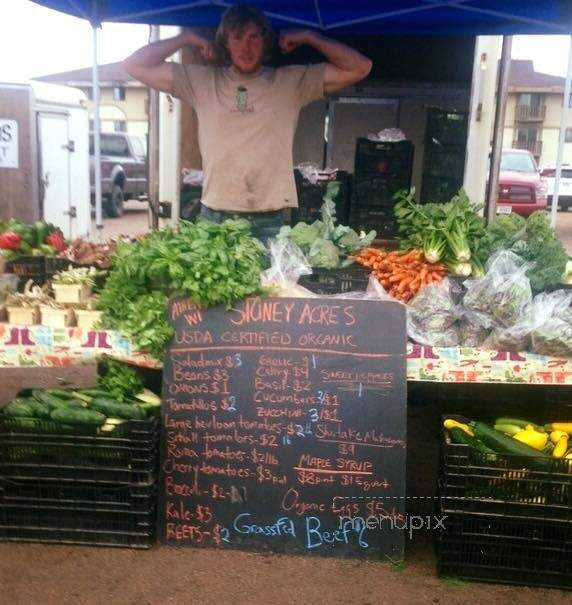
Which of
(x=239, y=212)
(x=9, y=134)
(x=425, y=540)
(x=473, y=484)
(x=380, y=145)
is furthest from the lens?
(x=9, y=134)

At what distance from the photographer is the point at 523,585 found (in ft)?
10.9

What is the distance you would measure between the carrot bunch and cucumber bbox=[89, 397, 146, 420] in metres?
1.37

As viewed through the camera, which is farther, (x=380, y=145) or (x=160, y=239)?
(x=380, y=145)

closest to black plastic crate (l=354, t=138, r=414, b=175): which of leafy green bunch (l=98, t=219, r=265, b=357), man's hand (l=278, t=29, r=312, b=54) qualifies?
man's hand (l=278, t=29, r=312, b=54)

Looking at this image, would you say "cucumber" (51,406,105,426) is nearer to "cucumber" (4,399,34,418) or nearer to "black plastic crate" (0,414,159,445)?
"black plastic crate" (0,414,159,445)

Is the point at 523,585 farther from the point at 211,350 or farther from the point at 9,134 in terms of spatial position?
the point at 9,134

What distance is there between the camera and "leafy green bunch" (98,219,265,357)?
3240 millimetres

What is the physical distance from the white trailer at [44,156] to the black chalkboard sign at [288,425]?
6.92 metres

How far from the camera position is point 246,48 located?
159 inches

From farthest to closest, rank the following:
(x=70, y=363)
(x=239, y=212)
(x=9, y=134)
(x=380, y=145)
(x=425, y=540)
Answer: (x=9, y=134) → (x=380, y=145) → (x=239, y=212) → (x=425, y=540) → (x=70, y=363)

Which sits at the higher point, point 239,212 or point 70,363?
point 239,212

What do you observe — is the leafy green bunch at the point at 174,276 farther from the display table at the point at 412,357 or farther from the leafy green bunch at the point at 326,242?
the leafy green bunch at the point at 326,242

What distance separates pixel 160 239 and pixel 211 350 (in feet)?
1.90

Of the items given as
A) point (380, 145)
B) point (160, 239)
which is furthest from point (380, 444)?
point (380, 145)
